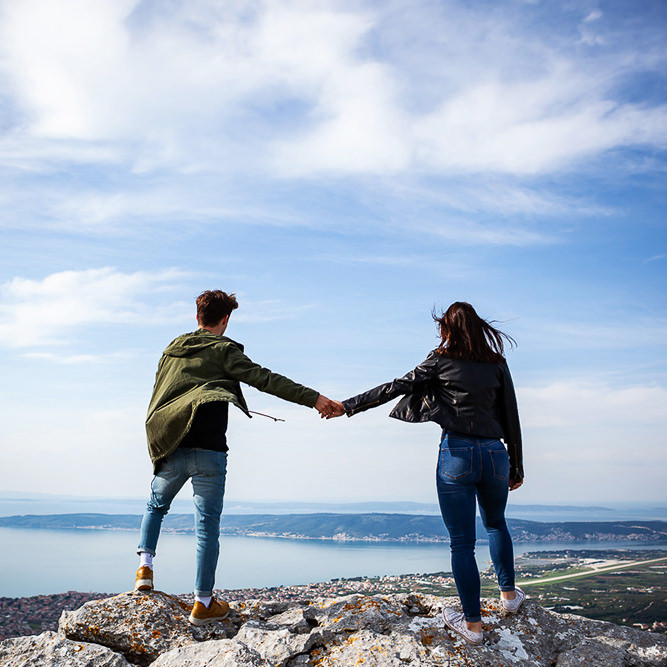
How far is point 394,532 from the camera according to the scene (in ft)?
290

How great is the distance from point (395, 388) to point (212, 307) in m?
1.70

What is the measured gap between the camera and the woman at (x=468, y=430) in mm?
4020

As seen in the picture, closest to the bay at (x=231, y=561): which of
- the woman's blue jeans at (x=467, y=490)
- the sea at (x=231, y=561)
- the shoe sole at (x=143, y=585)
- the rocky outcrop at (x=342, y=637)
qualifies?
the sea at (x=231, y=561)

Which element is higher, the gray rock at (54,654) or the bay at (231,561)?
the gray rock at (54,654)

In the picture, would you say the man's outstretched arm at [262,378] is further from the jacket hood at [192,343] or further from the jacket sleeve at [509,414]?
the jacket sleeve at [509,414]

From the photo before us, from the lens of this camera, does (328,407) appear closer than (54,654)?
No

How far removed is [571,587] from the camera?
3794cm

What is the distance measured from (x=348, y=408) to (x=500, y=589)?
76.3 inches

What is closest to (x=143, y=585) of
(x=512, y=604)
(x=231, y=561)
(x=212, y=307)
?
(x=212, y=307)

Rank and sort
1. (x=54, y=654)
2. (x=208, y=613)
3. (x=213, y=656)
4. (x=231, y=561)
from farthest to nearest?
(x=231, y=561)
(x=208, y=613)
(x=54, y=654)
(x=213, y=656)

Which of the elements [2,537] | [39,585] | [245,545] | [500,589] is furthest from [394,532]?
[500,589]

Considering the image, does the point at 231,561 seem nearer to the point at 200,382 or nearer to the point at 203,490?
the point at 203,490

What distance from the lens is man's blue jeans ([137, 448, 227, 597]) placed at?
4273 mm

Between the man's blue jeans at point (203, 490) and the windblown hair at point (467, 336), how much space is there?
6.45 feet
